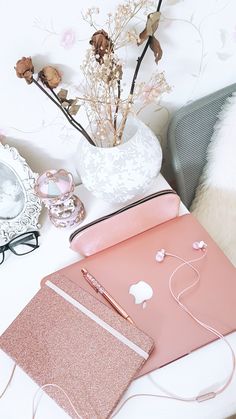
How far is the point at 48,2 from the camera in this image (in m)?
0.71

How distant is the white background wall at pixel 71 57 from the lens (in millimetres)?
730

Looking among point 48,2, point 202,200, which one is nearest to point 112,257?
point 202,200

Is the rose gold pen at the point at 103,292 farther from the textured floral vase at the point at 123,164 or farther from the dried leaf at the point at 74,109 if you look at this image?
the dried leaf at the point at 74,109

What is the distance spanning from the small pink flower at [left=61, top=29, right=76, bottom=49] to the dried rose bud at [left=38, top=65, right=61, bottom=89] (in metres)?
0.06

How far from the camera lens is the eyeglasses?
879 millimetres

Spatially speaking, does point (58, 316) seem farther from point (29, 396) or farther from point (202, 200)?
point (202, 200)

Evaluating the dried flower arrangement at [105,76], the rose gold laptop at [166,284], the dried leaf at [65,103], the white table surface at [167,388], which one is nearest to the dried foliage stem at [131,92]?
the dried flower arrangement at [105,76]

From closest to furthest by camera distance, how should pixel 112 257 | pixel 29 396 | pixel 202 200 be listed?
pixel 29 396, pixel 112 257, pixel 202 200

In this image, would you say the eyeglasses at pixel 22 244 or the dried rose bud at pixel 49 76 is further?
the eyeglasses at pixel 22 244

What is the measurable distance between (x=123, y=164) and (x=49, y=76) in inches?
8.1

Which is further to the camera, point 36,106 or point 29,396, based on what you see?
point 36,106

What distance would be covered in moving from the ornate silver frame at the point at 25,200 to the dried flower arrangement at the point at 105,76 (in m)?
0.14

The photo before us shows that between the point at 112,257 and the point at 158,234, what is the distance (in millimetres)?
108

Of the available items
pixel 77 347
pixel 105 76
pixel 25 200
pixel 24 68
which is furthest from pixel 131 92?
pixel 77 347
